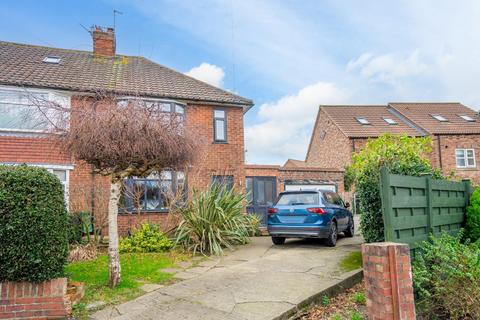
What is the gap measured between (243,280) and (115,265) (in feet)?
6.66

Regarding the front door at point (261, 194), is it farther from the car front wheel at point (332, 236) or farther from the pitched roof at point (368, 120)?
the pitched roof at point (368, 120)

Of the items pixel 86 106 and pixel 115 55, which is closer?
pixel 86 106

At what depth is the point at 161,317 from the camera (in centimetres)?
424

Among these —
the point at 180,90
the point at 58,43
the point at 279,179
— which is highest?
the point at 58,43

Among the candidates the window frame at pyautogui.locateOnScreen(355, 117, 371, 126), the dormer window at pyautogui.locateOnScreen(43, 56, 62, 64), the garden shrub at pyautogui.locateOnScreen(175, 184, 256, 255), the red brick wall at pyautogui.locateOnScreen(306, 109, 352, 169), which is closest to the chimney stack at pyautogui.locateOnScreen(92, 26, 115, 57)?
the dormer window at pyautogui.locateOnScreen(43, 56, 62, 64)

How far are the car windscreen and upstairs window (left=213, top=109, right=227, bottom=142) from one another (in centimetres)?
486

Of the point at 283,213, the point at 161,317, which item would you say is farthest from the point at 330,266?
the point at 161,317

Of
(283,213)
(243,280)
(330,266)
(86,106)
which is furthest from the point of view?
(283,213)

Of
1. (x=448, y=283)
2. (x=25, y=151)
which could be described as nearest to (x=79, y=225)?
(x=25, y=151)

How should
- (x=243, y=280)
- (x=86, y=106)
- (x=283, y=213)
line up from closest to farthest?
(x=86, y=106)
(x=243, y=280)
(x=283, y=213)

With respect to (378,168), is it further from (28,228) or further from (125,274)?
(28,228)

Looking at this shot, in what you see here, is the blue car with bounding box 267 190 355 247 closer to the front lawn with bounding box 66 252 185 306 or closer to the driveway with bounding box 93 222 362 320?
the driveway with bounding box 93 222 362 320

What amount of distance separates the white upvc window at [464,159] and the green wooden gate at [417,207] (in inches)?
738

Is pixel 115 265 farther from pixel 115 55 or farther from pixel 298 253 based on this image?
pixel 115 55
